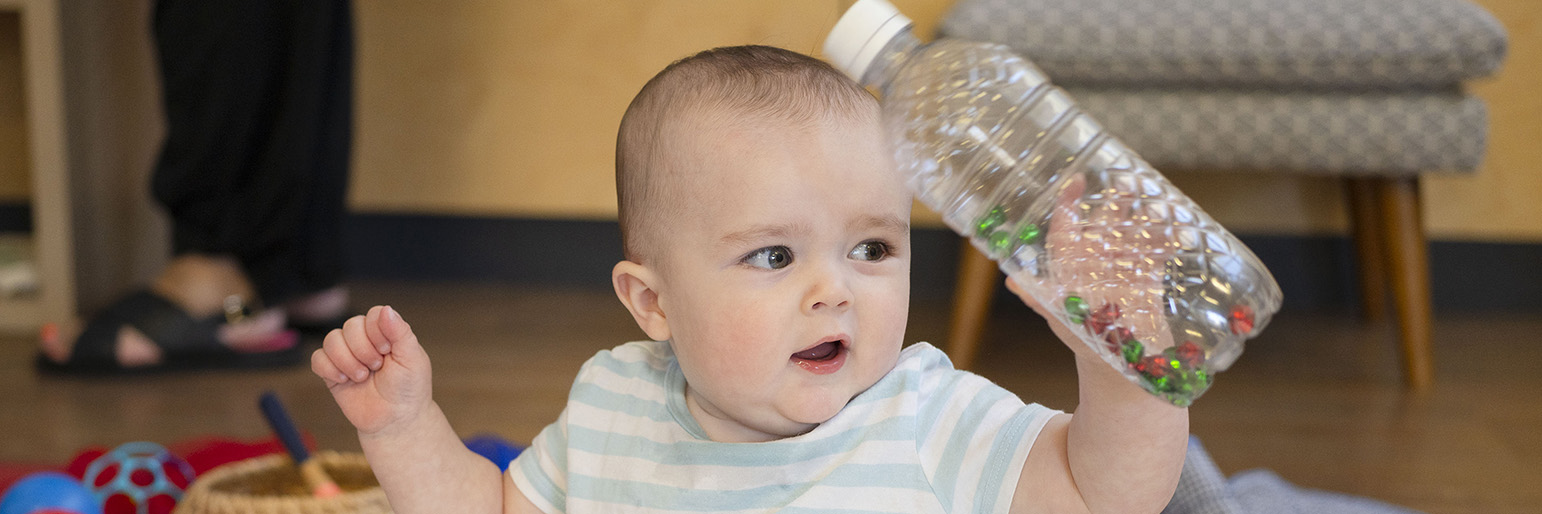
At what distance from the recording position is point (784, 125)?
0.60 meters

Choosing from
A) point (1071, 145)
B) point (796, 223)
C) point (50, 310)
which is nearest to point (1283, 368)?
point (1071, 145)

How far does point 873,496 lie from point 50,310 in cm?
147

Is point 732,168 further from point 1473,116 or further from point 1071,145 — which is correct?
point 1473,116

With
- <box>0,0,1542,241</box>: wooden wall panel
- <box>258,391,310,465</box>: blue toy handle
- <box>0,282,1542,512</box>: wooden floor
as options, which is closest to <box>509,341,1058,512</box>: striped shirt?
<box>258,391,310,465</box>: blue toy handle

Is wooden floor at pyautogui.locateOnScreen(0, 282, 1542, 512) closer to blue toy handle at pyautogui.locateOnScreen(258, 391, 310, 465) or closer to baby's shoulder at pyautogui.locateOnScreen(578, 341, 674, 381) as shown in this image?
blue toy handle at pyautogui.locateOnScreen(258, 391, 310, 465)

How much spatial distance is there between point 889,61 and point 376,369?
30cm

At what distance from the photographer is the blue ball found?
0.85m

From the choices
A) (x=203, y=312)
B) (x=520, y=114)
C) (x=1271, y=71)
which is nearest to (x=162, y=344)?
(x=203, y=312)

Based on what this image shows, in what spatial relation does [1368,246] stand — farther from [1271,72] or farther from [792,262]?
[792,262]

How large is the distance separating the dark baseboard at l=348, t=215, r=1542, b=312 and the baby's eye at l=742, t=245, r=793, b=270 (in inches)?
51.6

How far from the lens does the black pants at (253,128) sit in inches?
58.1

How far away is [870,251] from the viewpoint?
622 mm

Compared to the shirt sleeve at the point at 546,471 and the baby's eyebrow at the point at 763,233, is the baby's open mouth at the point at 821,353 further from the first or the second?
the shirt sleeve at the point at 546,471

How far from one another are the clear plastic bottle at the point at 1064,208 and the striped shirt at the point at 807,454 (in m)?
0.08
